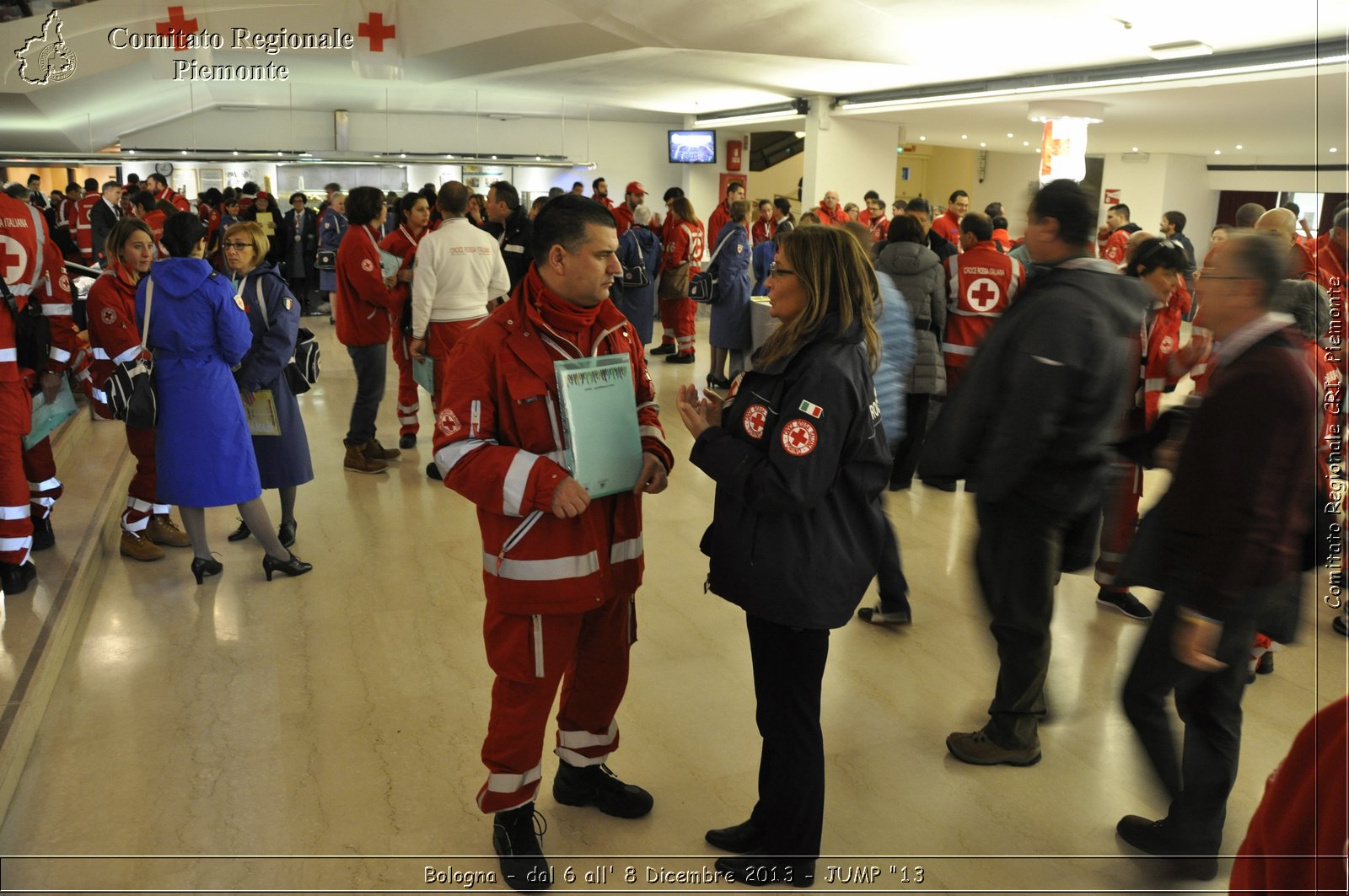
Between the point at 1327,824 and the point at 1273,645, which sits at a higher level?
the point at 1327,824

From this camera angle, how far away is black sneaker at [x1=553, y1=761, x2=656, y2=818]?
8.68 ft

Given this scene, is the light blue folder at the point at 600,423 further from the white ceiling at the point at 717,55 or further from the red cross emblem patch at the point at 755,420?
the white ceiling at the point at 717,55

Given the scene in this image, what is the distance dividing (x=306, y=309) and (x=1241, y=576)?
45.1ft

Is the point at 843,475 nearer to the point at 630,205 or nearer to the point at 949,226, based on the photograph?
the point at 949,226

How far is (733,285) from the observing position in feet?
27.2

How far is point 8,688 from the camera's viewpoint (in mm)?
3061

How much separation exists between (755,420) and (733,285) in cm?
628

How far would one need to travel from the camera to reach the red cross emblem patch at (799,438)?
2.05m

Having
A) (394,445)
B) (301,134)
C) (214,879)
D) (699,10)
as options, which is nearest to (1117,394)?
(214,879)

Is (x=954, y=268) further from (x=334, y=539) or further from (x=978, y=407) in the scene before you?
(x=334, y=539)

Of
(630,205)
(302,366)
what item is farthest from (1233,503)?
(630,205)

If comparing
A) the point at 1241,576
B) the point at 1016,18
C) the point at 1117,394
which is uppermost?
the point at 1016,18

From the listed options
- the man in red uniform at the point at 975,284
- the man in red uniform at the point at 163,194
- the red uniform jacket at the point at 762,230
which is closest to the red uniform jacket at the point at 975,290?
the man in red uniform at the point at 975,284

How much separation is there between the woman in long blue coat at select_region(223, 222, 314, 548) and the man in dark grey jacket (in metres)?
2.88
